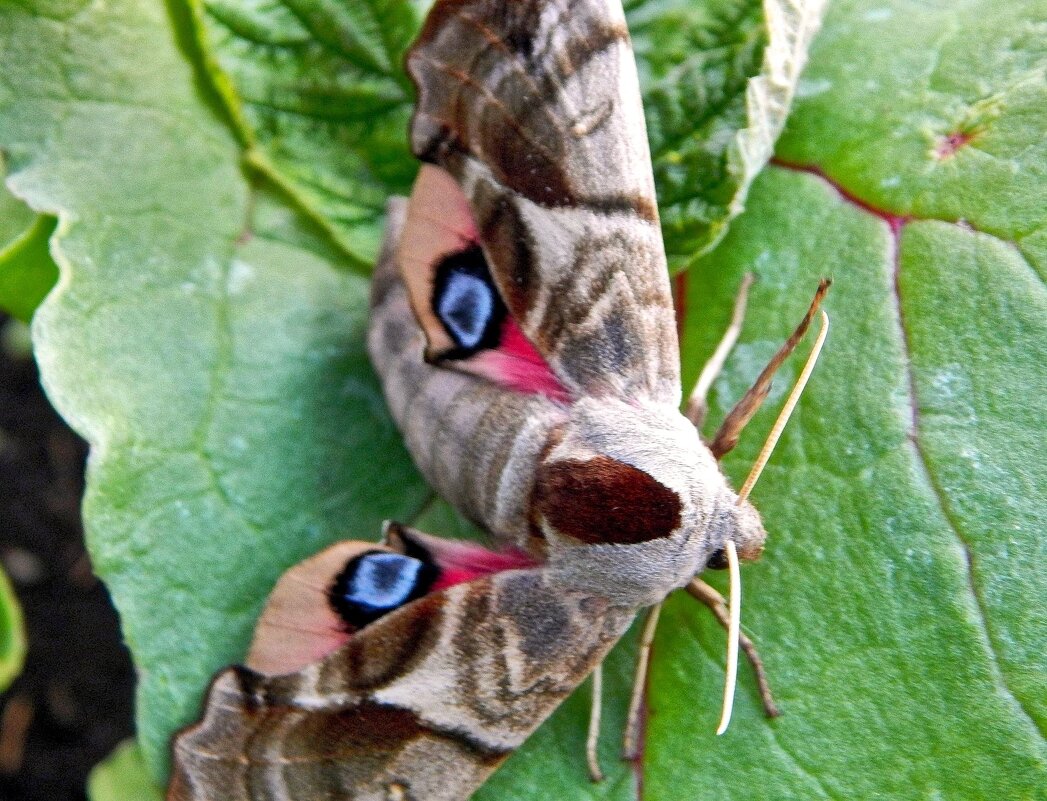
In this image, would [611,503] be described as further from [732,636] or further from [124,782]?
[124,782]

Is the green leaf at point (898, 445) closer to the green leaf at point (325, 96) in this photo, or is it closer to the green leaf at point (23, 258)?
the green leaf at point (325, 96)

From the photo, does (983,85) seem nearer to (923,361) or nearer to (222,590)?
(923,361)

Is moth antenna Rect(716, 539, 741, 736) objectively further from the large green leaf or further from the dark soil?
the dark soil

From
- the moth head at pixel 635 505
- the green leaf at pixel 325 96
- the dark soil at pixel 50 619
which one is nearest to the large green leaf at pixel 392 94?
the green leaf at pixel 325 96

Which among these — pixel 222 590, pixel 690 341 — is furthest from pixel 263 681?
pixel 690 341

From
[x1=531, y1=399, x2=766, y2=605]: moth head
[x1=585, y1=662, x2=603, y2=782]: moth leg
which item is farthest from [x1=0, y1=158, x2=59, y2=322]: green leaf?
[x1=585, y1=662, x2=603, y2=782]: moth leg
